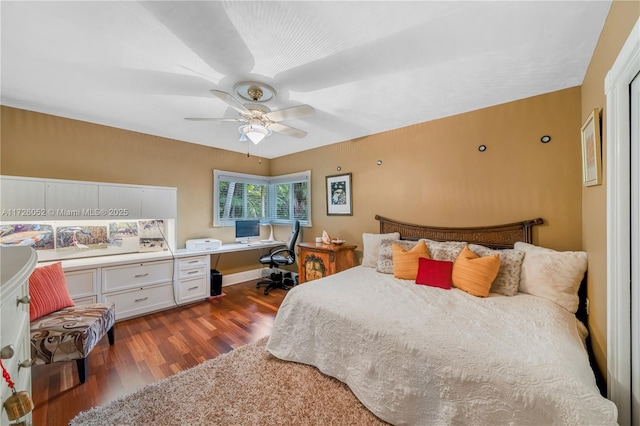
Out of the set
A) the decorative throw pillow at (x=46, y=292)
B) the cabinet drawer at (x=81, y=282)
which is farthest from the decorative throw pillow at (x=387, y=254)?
the cabinet drawer at (x=81, y=282)

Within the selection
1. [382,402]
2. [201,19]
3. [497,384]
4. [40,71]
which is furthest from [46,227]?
[497,384]

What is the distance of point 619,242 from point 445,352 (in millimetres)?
1076

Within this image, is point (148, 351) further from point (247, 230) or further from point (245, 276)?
point (247, 230)

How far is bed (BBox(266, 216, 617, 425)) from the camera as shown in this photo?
46.3 inches

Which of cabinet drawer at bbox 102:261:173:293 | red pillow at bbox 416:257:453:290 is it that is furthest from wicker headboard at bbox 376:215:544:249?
cabinet drawer at bbox 102:261:173:293

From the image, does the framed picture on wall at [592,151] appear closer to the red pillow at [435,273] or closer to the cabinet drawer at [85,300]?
the red pillow at [435,273]

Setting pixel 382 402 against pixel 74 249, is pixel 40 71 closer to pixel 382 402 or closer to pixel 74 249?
pixel 74 249

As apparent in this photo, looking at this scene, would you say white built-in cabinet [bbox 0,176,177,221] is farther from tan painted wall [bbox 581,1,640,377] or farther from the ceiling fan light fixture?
tan painted wall [bbox 581,1,640,377]

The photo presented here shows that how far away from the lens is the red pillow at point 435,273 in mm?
2348

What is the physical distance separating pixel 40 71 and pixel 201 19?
5.39 ft

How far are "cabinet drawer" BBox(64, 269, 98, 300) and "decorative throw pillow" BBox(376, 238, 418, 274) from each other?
3.30 m

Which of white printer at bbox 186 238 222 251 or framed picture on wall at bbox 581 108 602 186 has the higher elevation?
framed picture on wall at bbox 581 108 602 186

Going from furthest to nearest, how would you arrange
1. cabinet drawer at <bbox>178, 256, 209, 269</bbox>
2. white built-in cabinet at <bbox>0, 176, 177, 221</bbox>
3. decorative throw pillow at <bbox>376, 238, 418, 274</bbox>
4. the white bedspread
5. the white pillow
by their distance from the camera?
1. cabinet drawer at <bbox>178, 256, 209, 269</bbox>
2. the white pillow
3. decorative throw pillow at <bbox>376, 238, 418, 274</bbox>
4. white built-in cabinet at <bbox>0, 176, 177, 221</bbox>
5. the white bedspread

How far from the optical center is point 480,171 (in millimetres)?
2705
